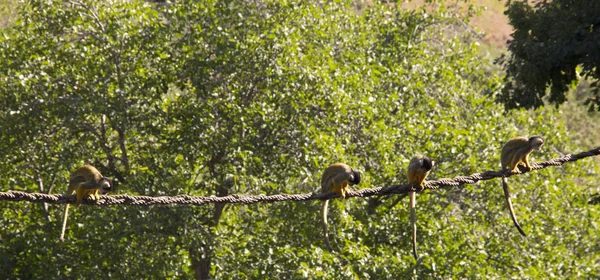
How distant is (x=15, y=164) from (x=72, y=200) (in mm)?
10737

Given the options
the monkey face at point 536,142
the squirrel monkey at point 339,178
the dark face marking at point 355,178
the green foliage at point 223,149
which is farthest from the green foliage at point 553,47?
the dark face marking at point 355,178

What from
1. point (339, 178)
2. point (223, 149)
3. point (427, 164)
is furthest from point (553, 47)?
point (223, 149)

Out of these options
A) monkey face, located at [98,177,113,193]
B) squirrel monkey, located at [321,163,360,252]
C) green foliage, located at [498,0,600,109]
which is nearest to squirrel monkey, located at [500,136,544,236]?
squirrel monkey, located at [321,163,360,252]

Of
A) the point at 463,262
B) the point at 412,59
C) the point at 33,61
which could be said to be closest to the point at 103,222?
the point at 33,61

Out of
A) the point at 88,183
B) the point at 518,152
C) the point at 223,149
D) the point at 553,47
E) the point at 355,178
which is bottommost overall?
the point at 88,183

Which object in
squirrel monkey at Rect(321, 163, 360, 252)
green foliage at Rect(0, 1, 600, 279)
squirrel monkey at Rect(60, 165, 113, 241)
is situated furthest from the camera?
green foliage at Rect(0, 1, 600, 279)

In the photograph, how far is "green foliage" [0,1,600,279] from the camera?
1493cm

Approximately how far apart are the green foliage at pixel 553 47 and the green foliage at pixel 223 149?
3.31 meters

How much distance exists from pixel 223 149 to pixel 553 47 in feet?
20.7

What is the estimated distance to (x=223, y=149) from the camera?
15750 millimetres

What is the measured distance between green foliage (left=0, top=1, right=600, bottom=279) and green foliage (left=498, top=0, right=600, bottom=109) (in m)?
3.31

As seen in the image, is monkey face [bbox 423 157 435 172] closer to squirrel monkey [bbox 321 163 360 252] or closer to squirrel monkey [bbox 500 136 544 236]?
squirrel monkey [bbox 321 163 360 252]

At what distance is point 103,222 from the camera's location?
48.4 ft

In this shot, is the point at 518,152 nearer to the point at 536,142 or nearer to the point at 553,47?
the point at 536,142
